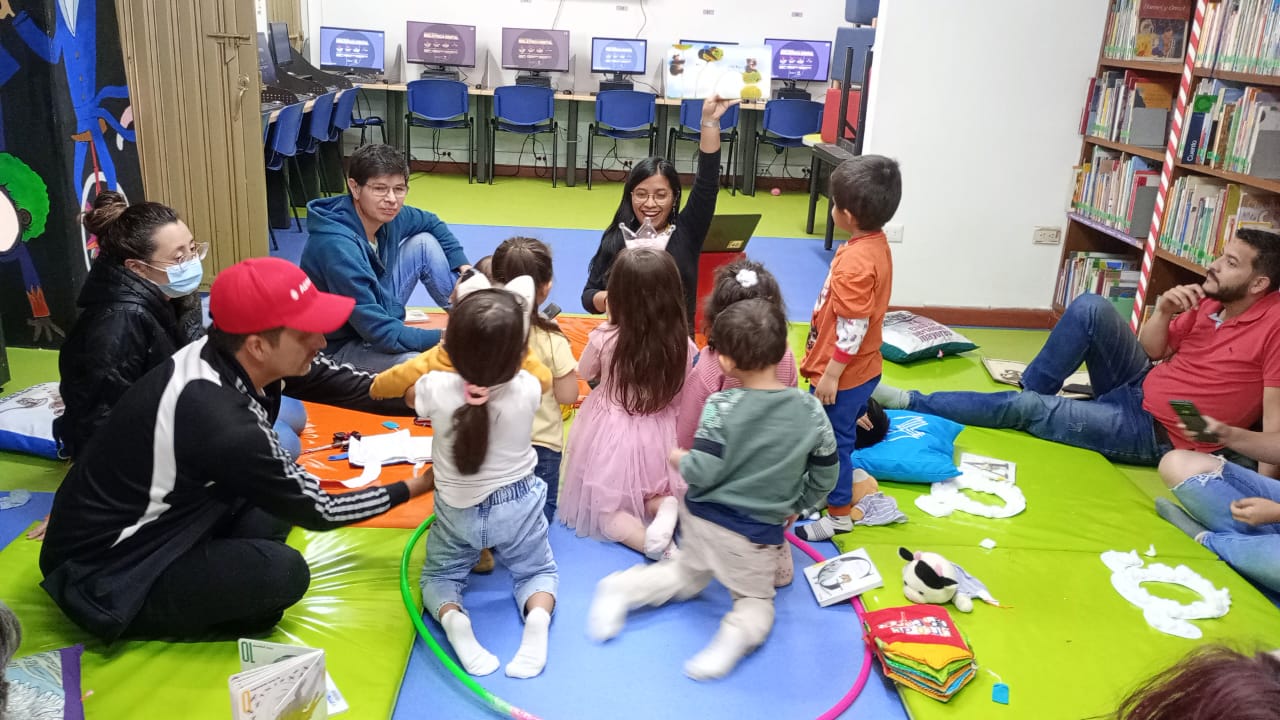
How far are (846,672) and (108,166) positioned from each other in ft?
12.1

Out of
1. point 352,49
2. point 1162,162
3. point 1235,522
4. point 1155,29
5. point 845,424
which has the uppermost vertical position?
point 1155,29

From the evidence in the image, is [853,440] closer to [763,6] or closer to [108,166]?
[108,166]

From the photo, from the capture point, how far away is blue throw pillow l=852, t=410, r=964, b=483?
126 inches

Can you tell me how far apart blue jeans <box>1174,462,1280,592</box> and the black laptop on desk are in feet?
6.81

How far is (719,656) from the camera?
2.22 m

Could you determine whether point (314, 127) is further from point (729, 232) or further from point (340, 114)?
point (729, 232)

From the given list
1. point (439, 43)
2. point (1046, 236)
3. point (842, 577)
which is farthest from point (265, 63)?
point (842, 577)

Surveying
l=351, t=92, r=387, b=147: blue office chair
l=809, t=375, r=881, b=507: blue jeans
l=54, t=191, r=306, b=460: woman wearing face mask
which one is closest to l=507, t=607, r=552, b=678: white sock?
l=809, t=375, r=881, b=507: blue jeans

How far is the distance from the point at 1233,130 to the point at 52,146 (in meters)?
4.80

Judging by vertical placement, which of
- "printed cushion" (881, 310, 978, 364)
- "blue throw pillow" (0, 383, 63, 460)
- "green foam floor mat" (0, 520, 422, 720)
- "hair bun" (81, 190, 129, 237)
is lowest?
"green foam floor mat" (0, 520, 422, 720)

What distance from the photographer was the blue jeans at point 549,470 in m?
2.80

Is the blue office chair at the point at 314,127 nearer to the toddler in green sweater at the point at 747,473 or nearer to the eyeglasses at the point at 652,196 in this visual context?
the eyeglasses at the point at 652,196

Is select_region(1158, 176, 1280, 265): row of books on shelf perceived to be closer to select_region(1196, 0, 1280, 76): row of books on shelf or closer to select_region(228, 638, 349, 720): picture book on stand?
select_region(1196, 0, 1280, 76): row of books on shelf

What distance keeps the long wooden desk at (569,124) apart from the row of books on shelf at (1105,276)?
4228 mm
